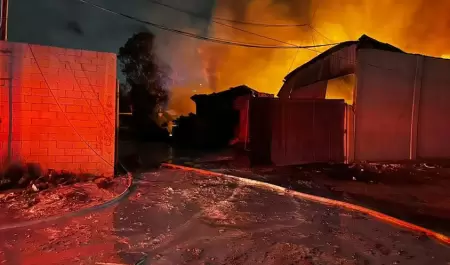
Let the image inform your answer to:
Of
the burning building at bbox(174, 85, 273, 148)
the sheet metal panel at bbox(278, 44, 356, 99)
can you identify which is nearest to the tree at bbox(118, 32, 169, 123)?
the burning building at bbox(174, 85, 273, 148)

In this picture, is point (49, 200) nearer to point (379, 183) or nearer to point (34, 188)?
point (34, 188)

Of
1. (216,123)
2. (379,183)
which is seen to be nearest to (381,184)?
(379,183)

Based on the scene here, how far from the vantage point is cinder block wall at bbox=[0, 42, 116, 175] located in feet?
27.1

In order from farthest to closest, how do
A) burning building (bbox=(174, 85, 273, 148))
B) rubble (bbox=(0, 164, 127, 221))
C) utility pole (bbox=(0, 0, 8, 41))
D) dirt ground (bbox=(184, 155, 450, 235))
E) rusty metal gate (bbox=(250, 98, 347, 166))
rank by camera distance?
burning building (bbox=(174, 85, 273, 148)) < rusty metal gate (bbox=(250, 98, 347, 166)) < utility pole (bbox=(0, 0, 8, 41)) < dirt ground (bbox=(184, 155, 450, 235)) < rubble (bbox=(0, 164, 127, 221))

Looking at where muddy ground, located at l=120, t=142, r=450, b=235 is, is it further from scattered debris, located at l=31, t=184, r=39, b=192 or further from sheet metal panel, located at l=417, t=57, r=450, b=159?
scattered debris, located at l=31, t=184, r=39, b=192

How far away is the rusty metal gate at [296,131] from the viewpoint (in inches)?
486

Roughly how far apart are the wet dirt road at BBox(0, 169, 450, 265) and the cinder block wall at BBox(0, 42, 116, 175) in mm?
2606

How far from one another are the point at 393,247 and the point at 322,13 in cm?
1933

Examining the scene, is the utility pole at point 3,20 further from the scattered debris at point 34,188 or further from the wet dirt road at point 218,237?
the wet dirt road at point 218,237

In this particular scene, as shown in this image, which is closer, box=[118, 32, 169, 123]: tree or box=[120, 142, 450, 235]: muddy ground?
box=[120, 142, 450, 235]: muddy ground

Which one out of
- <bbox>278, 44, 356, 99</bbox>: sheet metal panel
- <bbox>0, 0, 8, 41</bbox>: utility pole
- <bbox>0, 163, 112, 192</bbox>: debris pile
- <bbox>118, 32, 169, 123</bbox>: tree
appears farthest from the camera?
<bbox>118, 32, 169, 123</bbox>: tree

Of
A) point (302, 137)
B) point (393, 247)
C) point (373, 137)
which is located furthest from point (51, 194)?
point (373, 137)

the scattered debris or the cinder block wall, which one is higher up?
the cinder block wall

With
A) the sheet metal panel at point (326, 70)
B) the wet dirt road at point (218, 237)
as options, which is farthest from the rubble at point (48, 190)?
the sheet metal panel at point (326, 70)
